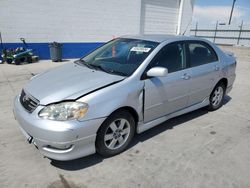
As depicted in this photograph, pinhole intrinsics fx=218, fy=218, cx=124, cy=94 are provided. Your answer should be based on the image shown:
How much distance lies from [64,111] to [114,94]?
0.63 meters

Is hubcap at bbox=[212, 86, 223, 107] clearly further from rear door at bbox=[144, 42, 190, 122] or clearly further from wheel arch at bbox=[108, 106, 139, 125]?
wheel arch at bbox=[108, 106, 139, 125]

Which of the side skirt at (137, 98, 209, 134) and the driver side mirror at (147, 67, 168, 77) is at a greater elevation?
the driver side mirror at (147, 67, 168, 77)

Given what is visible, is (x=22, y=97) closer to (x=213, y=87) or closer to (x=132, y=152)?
(x=132, y=152)

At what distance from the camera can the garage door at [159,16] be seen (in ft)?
43.7

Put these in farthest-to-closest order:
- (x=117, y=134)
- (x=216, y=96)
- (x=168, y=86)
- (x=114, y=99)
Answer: (x=216, y=96) < (x=168, y=86) < (x=117, y=134) < (x=114, y=99)

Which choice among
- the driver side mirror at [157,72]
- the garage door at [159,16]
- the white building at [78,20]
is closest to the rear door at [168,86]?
the driver side mirror at [157,72]

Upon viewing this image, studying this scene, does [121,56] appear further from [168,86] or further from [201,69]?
[201,69]

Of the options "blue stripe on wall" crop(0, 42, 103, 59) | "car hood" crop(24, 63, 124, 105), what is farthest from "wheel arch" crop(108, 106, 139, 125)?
"blue stripe on wall" crop(0, 42, 103, 59)

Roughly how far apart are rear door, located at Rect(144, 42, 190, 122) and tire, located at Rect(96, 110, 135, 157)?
0.33 meters

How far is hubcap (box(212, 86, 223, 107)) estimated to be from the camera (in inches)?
181

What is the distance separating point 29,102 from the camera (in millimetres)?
2738

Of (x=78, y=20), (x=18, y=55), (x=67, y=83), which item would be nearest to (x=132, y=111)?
(x=67, y=83)

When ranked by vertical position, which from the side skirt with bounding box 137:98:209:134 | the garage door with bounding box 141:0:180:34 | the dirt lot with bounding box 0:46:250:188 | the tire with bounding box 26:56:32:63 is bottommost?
the dirt lot with bounding box 0:46:250:188

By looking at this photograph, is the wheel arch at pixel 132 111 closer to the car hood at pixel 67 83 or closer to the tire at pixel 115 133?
the tire at pixel 115 133
